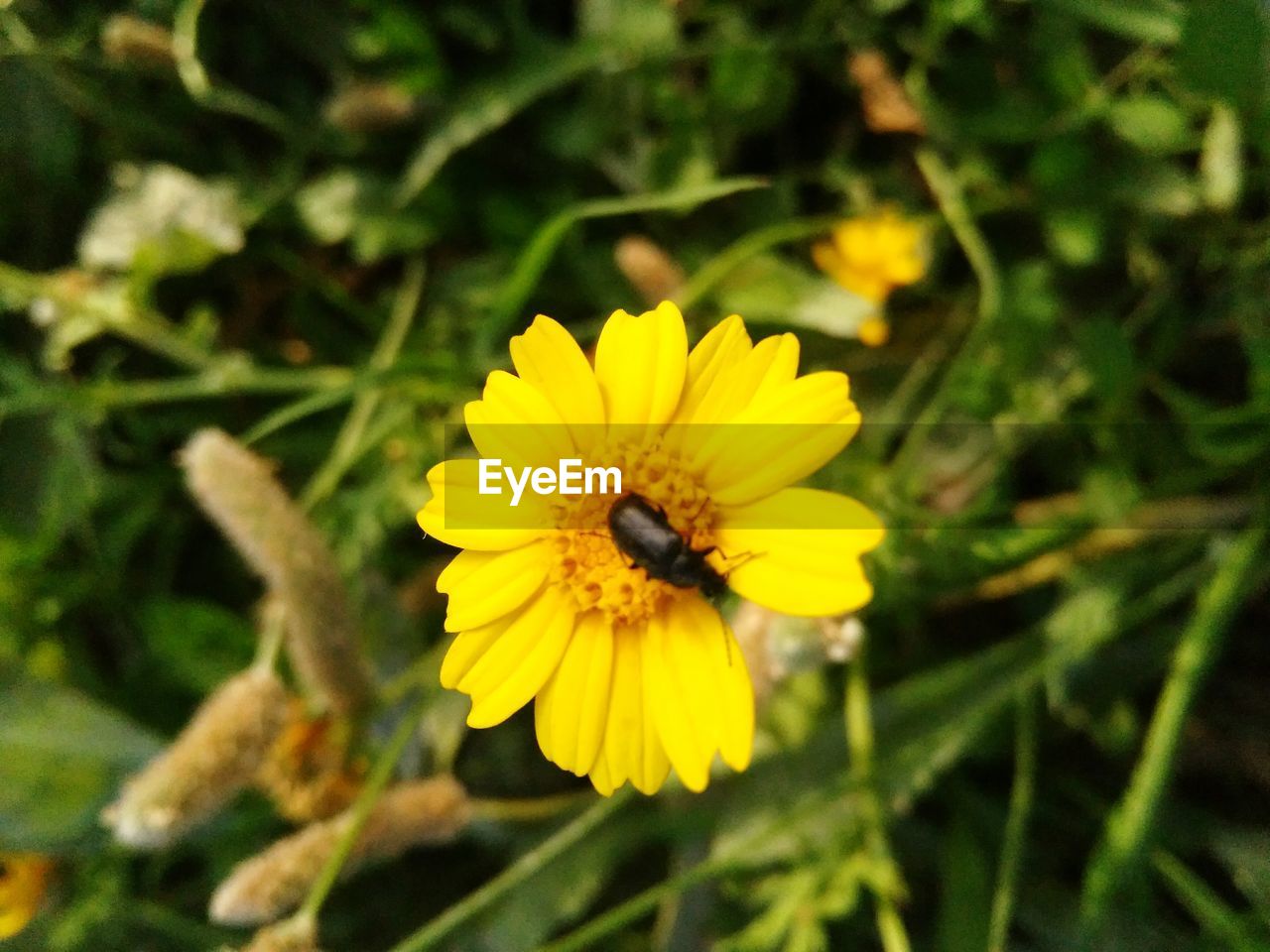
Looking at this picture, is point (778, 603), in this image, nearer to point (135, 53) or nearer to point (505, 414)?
point (505, 414)

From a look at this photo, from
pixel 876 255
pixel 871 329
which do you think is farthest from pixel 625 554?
pixel 876 255

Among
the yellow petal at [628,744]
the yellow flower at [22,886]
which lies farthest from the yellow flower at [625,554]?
the yellow flower at [22,886]

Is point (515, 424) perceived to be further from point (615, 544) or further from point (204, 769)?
→ point (204, 769)

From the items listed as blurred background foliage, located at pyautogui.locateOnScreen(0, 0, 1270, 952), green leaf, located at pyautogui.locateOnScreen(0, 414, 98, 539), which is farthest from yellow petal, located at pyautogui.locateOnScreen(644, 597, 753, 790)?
green leaf, located at pyautogui.locateOnScreen(0, 414, 98, 539)

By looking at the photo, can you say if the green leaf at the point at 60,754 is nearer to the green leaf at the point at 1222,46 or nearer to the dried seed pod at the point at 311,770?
the dried seed pod at the point at 311,770

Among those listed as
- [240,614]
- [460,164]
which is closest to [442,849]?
[240,614]

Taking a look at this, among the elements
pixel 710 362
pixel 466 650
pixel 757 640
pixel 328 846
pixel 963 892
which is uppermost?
pixel 710 362

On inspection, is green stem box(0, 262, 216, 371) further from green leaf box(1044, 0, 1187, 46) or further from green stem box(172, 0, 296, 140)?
green leaf box(1044, 0, 1187, 46)
